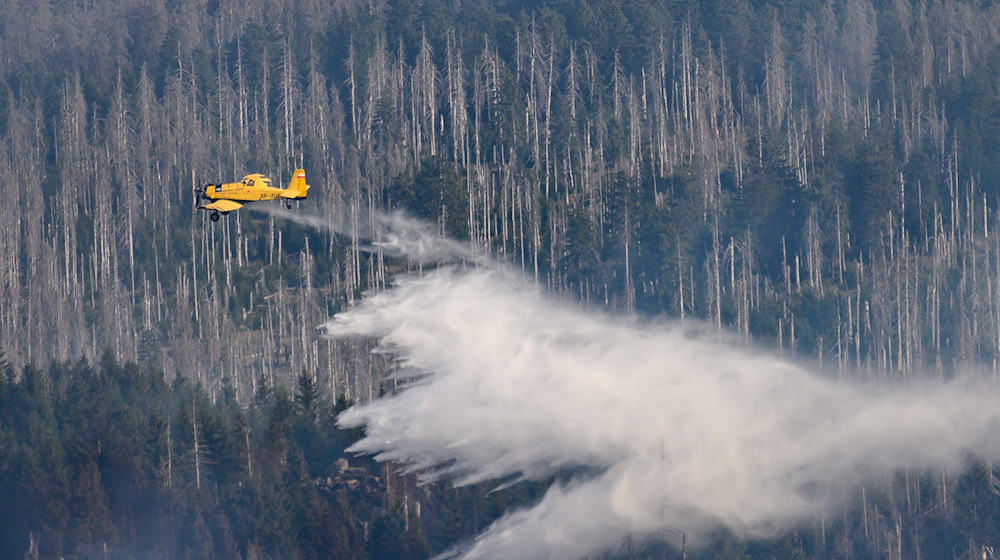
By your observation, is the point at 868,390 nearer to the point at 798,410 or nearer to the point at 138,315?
the point at 798,410

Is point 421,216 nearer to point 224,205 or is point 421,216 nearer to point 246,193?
point 246,193

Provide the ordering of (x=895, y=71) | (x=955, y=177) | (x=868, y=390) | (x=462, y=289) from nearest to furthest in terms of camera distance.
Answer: (x=462, y=289) < (x=868, y=390) < (x=955, y=177) < (x=895, y=71)

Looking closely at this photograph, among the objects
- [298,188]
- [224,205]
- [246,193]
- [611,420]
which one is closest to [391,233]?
[611,420]

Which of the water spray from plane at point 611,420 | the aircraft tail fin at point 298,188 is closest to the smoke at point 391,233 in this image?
the water spray from plane at point 611,420

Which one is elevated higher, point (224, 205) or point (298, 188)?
point (298, 188)

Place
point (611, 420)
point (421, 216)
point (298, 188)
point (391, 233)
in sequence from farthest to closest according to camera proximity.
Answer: point (391, 233)
point (421, 216)
point (611, 420)
point (298, 188)

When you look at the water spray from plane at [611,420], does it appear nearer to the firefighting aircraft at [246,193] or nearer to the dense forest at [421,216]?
the dense forest at [421,216]

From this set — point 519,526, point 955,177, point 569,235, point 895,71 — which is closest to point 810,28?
point 895,71

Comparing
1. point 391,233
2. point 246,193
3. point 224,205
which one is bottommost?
point 391,233
